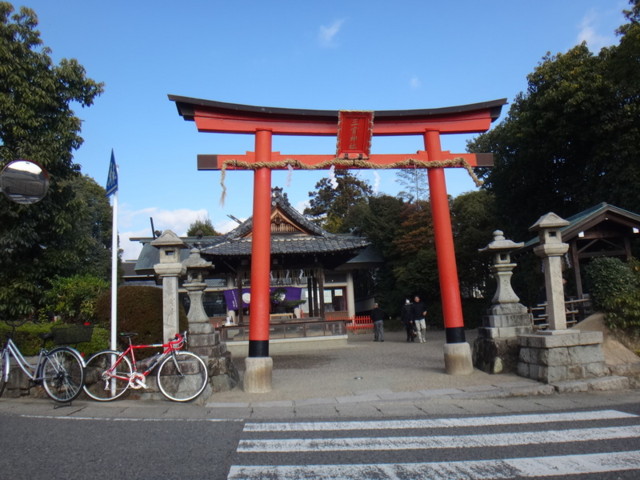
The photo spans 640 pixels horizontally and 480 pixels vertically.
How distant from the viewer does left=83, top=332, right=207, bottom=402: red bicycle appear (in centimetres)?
695

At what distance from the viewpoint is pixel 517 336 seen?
328 inches

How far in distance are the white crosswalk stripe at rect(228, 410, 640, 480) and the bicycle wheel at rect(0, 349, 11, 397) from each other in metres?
4.25

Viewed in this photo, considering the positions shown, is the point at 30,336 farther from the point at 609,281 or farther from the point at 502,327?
the point at 609,281

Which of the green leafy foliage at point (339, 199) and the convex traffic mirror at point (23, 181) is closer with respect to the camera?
the convex traffic mirror at point (23, 181)

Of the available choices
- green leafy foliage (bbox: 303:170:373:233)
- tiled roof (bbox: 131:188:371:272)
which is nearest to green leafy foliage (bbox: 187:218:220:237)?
green leafy foliage (bbox: 303:170:373:233)

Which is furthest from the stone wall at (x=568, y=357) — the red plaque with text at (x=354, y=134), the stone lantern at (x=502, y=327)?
the red plaque with text at (x=354, y=134)

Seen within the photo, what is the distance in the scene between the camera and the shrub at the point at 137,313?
330 inches

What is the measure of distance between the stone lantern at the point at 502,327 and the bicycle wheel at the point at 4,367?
7718 mm

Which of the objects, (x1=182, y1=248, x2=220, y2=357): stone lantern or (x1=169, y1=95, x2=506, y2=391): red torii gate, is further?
(x1=169, y1=95, x2=506, y2=391): red torii gate

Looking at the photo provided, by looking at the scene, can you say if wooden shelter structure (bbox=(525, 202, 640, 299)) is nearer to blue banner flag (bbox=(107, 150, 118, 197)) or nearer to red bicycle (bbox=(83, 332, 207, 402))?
red bicycle (bbox=(83, 332, 207, 402))

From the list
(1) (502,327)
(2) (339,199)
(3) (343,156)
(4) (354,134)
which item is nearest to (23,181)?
(3) (343,156)

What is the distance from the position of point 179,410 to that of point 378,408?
266cm

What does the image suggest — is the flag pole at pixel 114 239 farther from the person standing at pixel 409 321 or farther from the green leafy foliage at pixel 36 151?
the person standing at pixel 409 321

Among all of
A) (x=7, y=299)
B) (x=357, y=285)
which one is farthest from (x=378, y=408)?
(x=357, y=285)
